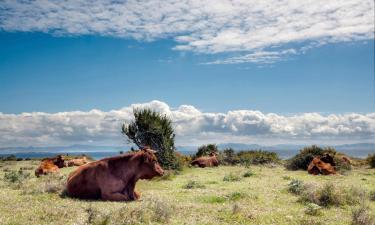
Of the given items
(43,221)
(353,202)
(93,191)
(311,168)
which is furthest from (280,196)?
(311,168)

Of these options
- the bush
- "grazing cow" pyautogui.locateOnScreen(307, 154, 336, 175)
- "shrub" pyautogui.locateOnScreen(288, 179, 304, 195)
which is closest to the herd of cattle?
"shrub" pyautogui.locateOnScreen(288, 179, 304, 195)

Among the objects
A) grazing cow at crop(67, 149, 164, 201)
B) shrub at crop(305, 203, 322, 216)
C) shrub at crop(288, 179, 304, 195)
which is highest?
grazing cow at crop(67, 149, 164, 201)

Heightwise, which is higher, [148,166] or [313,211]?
[148,166]

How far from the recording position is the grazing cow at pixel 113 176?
18.4 meters

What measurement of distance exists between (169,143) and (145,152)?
24603 mm

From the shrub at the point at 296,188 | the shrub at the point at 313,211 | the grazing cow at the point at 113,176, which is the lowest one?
the shrub at the point at 313,211

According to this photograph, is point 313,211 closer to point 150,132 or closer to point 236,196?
point 236,196

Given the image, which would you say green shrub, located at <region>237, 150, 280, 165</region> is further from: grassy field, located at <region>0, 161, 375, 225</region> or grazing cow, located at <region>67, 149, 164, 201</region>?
grazing cow, located at <region>67, 149, 164, 201</region>

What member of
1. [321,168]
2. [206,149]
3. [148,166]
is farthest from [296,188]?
[206,149]

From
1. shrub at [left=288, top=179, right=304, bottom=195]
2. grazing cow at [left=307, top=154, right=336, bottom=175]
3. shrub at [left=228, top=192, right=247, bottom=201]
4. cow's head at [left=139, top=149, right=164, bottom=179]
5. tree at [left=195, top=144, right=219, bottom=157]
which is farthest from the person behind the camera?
tree at [left=195, top=144, right=219, bottom=157]

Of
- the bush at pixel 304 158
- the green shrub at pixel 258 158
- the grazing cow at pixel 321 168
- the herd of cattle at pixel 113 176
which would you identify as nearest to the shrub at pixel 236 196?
the herd of cattle at pixel 113 176

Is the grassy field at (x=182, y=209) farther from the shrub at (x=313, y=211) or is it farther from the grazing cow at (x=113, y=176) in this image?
the grazing cow at (x=113, y=176)

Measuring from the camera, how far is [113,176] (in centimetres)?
1858

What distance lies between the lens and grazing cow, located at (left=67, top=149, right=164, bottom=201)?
18.4 metres
